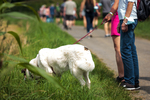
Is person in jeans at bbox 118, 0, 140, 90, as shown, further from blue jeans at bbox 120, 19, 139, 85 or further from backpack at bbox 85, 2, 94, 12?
backpack at bbox 85, 2, 94, 12

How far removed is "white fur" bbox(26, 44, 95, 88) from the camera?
2621 millimetres

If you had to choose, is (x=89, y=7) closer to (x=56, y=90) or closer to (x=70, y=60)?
(x=70, y=60)

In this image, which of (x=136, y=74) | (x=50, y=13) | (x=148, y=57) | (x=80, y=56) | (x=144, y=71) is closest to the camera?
(x=80, y=56)

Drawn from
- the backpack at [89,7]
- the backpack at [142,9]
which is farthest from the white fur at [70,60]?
the backpack at [89,7]

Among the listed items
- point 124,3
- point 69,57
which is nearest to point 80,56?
point 69,57

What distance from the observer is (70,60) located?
2754 mm

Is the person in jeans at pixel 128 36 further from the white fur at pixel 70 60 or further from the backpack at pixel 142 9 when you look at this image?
the white fur at pixel 70 60

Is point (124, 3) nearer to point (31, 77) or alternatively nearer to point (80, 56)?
point (80, 56)

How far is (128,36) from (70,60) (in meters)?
1.03

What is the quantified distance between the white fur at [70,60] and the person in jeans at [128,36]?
2.60 feet

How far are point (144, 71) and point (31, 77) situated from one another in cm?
245

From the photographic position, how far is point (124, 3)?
3270 millimetres

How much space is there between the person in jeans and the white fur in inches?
31.2

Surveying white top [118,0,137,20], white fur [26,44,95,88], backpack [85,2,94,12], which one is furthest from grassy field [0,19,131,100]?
backpack [85,2,94,12]
